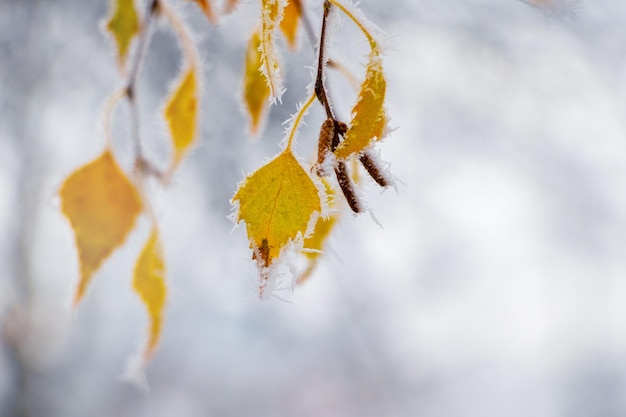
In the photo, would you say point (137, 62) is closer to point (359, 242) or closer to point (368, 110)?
point (368, 110)

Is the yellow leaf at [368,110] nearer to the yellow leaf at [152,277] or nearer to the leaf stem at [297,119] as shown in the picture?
the leaf stem at [297,119]

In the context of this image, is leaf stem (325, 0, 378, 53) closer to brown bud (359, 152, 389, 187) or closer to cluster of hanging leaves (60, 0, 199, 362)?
brown bud (359, 152, 389, 187)

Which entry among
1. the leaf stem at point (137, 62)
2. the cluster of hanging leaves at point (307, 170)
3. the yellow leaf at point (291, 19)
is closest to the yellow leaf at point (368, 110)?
the cluster of hanging leaves at point (307, 170)

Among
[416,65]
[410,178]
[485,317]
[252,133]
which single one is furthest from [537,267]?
[252,133]

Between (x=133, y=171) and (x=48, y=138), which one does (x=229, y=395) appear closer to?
(x=48, y=138)

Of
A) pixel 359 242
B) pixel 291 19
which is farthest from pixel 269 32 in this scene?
pixel 359 242
